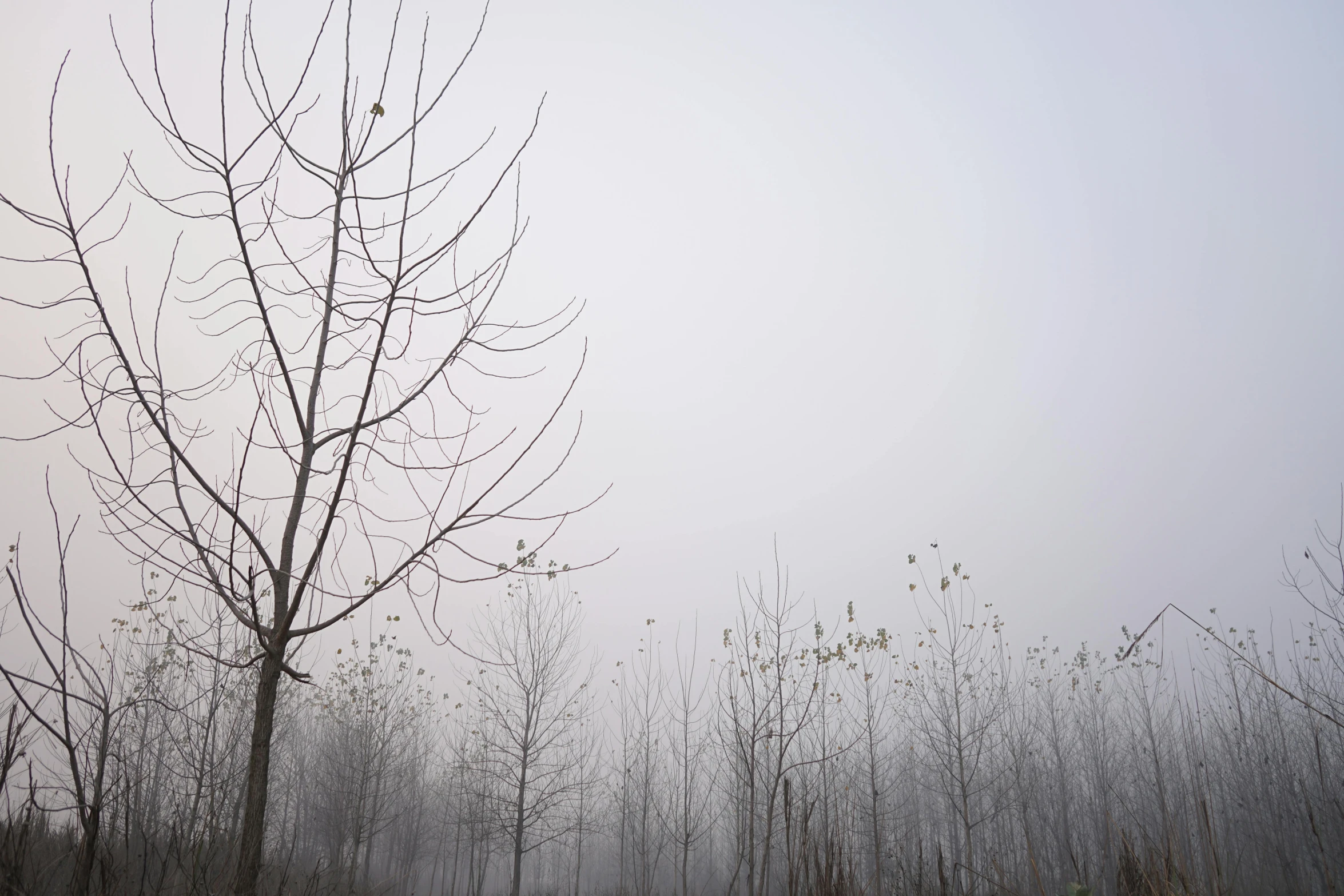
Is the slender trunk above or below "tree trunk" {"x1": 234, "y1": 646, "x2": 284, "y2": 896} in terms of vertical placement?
below

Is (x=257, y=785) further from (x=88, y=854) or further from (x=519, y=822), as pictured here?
(x=519, y=822)

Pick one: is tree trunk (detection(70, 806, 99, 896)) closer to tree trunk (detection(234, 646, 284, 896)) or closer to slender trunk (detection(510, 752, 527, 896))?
tree trunk (detection(234, 646, 284, 896))

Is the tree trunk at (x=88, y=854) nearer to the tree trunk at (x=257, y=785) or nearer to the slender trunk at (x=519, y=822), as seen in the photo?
the tree trunk at (x=257, y=785)

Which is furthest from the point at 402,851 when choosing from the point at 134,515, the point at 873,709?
the point at 134,515

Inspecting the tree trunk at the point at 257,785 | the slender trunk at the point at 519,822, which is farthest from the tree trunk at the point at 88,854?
the slender trunk at the point at 519,822

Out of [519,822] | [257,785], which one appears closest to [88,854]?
[257,785]

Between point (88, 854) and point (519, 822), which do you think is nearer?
point (88, 854)

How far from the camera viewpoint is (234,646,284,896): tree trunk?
5.03 ft

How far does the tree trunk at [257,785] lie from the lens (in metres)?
1.53

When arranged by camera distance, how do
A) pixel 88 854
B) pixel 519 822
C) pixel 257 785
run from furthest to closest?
pixel 519 822, pixel 257 785, pixel 88 854

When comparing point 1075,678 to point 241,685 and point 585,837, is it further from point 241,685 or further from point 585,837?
point 585,837

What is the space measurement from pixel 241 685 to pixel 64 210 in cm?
1261

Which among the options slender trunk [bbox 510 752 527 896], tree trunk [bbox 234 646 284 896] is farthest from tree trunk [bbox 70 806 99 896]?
slender trunk [bbox 510 752 527 896]

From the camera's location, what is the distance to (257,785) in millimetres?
1600
